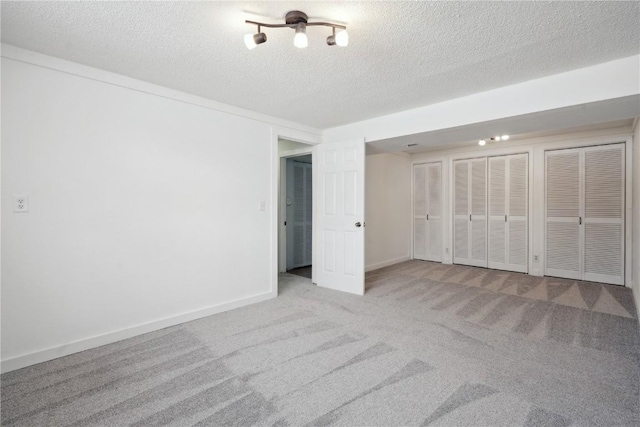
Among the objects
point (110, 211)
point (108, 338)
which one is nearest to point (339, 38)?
point (110, 211)

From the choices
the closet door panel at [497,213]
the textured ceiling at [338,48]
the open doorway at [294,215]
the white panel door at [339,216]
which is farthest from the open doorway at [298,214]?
the closet door panel at [497,213]

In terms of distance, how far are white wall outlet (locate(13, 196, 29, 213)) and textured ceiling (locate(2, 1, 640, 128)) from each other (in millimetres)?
1102

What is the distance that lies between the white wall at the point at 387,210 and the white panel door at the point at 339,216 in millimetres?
1169

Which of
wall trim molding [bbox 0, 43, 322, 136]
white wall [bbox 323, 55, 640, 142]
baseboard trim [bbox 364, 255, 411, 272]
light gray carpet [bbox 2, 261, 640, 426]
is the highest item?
wall trim molding [bbox 0, 43, 322, 136]

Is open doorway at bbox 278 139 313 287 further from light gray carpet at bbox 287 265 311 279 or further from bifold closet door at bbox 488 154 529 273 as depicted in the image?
bifold closet door at bbox 488 154 529 273

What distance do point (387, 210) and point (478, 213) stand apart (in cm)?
168

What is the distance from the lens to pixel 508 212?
17.4ft

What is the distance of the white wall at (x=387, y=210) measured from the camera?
5.45 metres

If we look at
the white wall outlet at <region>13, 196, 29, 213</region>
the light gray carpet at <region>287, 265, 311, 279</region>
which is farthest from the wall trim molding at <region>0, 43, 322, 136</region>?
the light gray carpet at <region>287, 265, 311, 279</region>

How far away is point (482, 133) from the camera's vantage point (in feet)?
11.5

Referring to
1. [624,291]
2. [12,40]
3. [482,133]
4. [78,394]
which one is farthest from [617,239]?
[12,40]

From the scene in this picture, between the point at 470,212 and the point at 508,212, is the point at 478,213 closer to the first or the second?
the point at 470,212

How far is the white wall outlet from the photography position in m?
2.20

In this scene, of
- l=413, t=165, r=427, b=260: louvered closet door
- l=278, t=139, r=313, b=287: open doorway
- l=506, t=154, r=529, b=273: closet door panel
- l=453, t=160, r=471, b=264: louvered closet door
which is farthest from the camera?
l=413, t=165, r=427, b=260: louvered closet door
